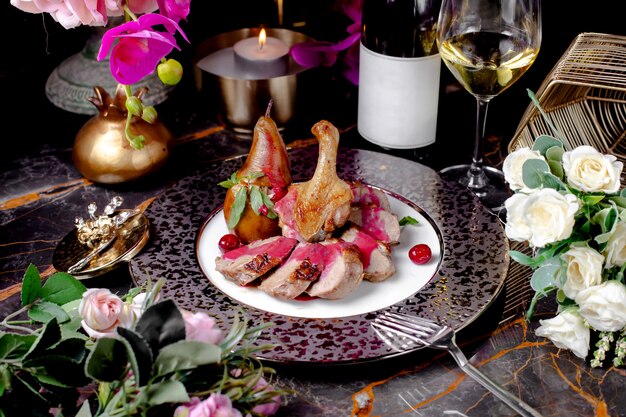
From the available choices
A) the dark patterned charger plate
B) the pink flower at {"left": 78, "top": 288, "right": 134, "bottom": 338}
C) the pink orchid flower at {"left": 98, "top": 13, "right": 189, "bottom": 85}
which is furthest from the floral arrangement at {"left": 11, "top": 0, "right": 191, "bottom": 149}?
the pink flower at {"left": 78, "top": 288, "right": 134, "bottom": 338}

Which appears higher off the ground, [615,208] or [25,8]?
[25,8]

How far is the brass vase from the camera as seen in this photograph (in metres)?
1.30

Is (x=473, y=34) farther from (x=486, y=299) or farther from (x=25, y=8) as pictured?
(x=25, y=8)

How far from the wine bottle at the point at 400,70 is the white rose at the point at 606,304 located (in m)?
0.56

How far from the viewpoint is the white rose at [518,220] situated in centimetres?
93

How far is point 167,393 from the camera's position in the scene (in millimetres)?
682

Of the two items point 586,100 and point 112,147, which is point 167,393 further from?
point 586,100

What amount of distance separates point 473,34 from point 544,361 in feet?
1.83

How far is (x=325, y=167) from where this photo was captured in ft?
3.67

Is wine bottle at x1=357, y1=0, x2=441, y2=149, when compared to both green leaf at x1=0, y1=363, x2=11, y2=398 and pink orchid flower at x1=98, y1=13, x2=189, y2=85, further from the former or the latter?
green leaf at x1=0, y1=363, x2=11, y2=398

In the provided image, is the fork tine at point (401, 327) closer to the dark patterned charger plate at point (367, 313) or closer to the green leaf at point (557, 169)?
the dark patterned charger plate at point (367, 313)

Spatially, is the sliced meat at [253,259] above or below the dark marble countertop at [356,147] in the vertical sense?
above

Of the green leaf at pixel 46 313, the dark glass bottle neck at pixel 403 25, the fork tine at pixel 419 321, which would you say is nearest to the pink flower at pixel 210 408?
the green leaf at pixel 46 313

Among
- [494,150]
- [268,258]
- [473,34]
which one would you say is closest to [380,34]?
[473,34]
